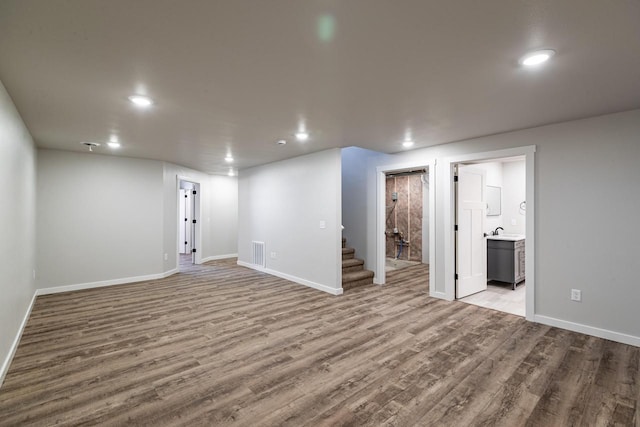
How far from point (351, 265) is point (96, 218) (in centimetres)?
469

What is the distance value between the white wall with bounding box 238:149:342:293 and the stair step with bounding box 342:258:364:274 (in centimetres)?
51

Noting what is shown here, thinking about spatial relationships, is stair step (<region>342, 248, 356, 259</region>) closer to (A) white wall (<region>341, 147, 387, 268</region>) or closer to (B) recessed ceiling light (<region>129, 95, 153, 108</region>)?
(A) white wall (<region>341, 147, 387, 268</region>)

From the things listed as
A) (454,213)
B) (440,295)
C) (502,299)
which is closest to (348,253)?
(440,295)

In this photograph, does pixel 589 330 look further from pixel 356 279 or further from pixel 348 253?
pixel 348 253

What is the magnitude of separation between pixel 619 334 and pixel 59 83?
572 cm

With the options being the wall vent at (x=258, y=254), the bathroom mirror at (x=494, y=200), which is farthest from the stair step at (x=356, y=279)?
the bathroom mirror at (x=494, y=200)

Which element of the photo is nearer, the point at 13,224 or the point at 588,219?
the point at 13,224

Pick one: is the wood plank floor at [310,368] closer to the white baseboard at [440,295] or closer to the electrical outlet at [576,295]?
the white baseboard at [440,295]

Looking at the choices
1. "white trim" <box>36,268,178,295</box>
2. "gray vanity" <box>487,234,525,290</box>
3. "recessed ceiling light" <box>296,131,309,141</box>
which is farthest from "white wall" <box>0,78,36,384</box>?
"gray vanity" <box>487,234,525,290</box>

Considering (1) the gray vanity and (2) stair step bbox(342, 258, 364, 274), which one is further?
(2) stair step bbox(342, 258, 364, 274)

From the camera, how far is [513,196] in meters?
6.41

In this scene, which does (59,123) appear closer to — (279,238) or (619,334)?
(279,238)

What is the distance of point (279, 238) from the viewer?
6.27 metres

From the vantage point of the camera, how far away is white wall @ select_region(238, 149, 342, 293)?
199 inches
